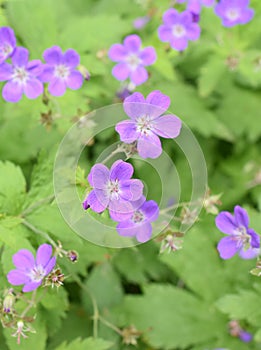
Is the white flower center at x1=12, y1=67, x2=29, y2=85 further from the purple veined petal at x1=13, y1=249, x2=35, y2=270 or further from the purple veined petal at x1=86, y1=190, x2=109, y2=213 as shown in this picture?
the purple veined petal at x1=86, y1=190, x2=109, y2=213

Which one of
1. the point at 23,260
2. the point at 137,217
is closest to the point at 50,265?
the point at 23,260

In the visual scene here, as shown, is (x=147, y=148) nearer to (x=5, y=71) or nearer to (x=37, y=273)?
(x=37, y=273)

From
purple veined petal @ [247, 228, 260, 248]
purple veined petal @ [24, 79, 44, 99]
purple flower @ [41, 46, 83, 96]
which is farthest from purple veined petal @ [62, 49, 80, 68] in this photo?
purple veined petal @ [247, 228, 260, 248]

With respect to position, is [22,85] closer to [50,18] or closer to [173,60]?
[50,18]

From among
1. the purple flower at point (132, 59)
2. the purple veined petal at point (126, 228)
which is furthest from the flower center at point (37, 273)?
the purple flower at point (132, 59)

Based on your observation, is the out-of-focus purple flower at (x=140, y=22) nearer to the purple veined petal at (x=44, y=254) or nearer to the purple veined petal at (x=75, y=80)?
the purple veined petal at (x=75, y=80)

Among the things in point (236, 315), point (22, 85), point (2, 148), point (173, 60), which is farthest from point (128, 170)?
point (173, 60)
